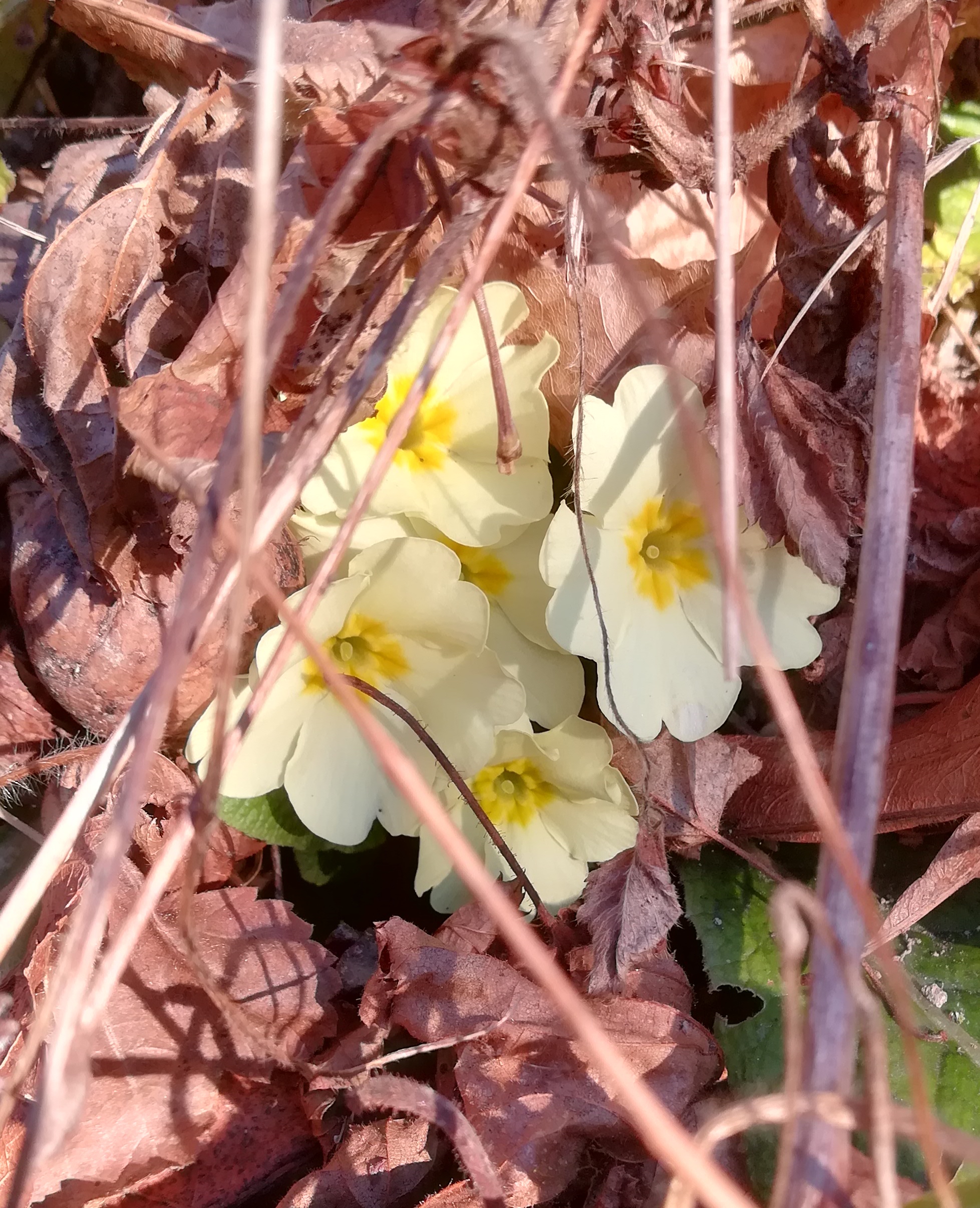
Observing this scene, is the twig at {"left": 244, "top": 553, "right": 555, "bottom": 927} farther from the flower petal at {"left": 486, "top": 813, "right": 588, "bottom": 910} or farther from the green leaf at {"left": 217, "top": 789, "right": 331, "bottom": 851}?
the green leaf at {"left": 217, "top": 789, "right": 331, "bottom": 851}

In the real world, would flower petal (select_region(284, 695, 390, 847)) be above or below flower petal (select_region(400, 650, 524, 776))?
below

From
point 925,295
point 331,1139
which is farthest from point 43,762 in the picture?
point 925,295

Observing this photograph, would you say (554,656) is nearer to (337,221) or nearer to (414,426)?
(414,426)

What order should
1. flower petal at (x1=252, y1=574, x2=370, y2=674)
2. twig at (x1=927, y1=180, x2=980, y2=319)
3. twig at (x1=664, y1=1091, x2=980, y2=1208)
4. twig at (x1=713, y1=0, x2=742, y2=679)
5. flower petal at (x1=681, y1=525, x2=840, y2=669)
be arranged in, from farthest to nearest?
twig at (x1=927, y1=180, x2=980, y2=319), flower petal at (x1=681, y1=525, x2=840, y2=669), flower petal at (x1=252, y1=574, x2=370, y2=674), twig at (x1=713, y1=0, x2=742, y2=679), twig at (x1=664, y1=1091, x2=980, y2=1208)

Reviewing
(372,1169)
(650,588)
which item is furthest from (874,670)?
(372,1169)

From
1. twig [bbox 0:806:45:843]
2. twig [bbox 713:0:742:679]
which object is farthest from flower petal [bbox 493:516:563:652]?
twig [bbox 0:806:45:843]

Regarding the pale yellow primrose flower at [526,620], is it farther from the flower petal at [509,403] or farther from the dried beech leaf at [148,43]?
the dried beech leaf at [148,43]

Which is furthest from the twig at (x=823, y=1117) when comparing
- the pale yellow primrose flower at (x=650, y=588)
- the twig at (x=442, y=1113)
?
the pale yellow primrose flower at (x=650, y=588)
